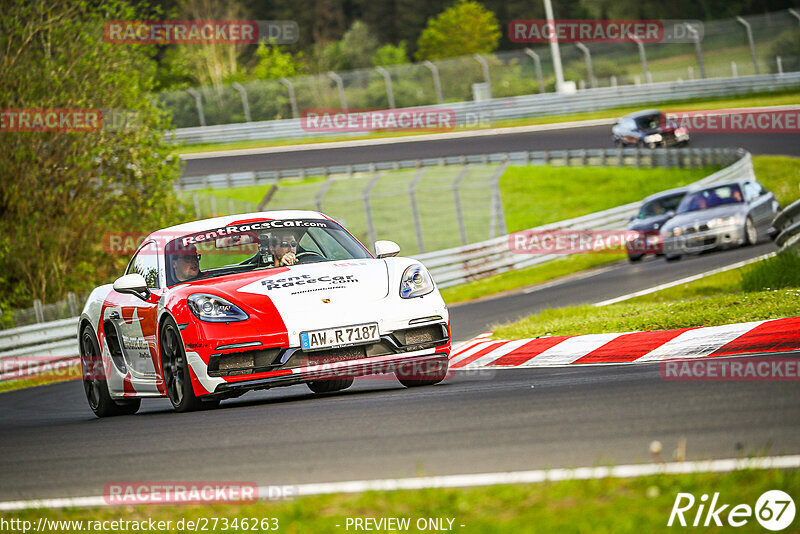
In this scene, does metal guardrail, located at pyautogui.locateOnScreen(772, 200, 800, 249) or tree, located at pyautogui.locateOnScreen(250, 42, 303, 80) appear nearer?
metal guardrail, located at pyautogui.locateOnScreen(772, 200, 800, 249)

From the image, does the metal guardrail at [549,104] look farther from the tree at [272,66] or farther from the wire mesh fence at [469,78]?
the tree at [272,66]

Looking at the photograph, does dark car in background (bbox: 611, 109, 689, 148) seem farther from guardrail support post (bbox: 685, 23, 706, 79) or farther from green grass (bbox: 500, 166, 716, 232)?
guardrail support post (bbox: 685, 23, 706, 79)

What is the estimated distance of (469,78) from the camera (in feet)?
162

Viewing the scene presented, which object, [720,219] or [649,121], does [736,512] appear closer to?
[720,219]

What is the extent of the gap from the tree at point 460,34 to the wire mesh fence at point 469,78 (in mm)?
30555

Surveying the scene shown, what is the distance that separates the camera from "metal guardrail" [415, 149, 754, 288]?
23.8 m

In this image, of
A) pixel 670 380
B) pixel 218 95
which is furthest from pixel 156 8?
pixel 218 95

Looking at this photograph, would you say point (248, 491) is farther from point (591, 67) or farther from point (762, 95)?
point (591, 67)

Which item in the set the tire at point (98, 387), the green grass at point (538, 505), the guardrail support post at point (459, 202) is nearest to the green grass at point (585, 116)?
the guardrail support post at point (459, 202)

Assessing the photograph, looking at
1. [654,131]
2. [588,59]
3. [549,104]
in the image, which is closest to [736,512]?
[654,131]

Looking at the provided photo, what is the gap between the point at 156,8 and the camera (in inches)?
943

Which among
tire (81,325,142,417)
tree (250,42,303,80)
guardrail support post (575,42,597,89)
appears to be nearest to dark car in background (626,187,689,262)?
tire (81,325,142,417)

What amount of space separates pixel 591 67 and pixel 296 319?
4156cm

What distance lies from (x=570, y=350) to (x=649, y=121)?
2902 cm
